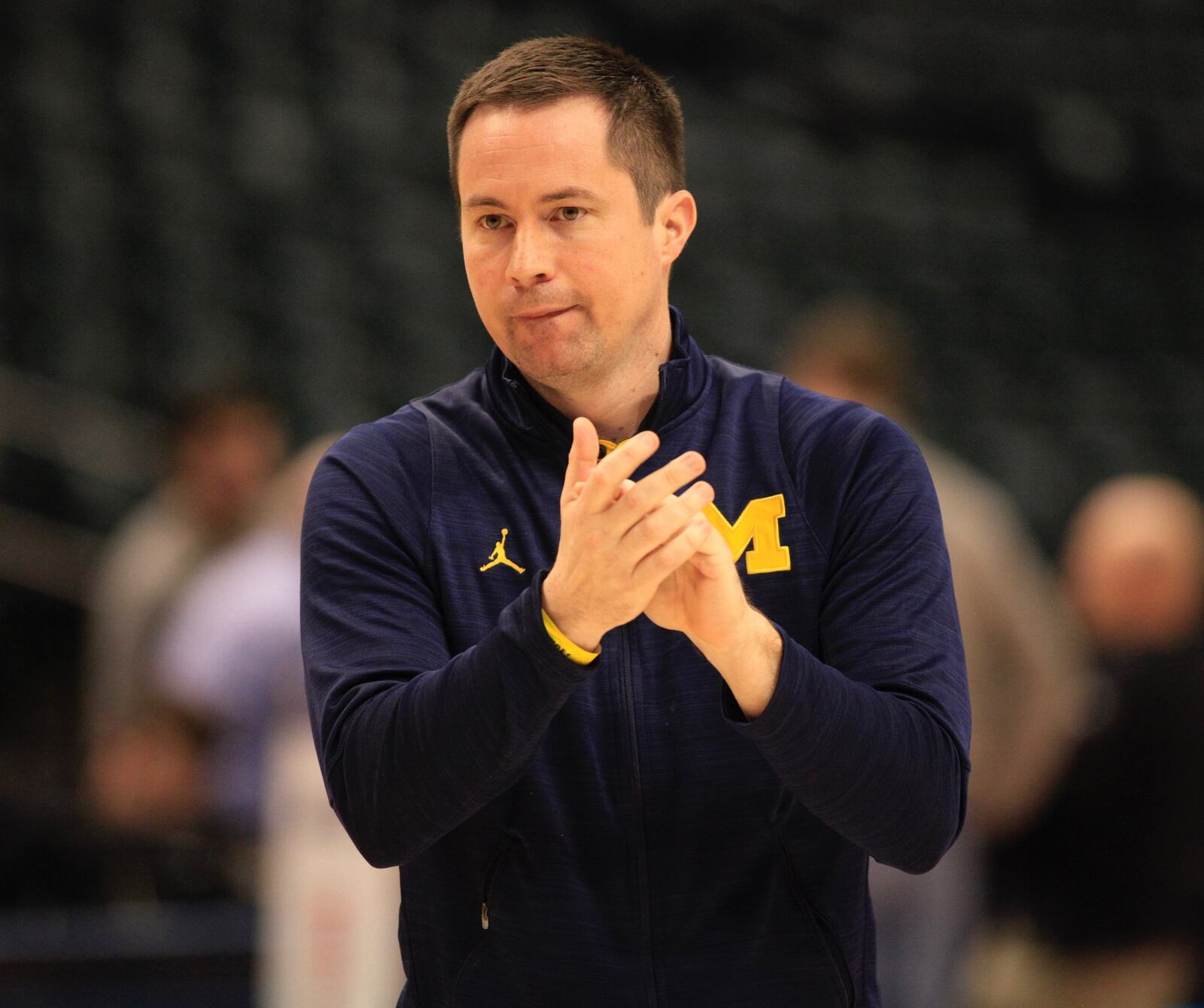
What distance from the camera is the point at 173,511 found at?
5.28m

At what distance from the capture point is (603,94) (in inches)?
71.1

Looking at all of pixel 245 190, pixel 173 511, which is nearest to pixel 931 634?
pixel 173 511

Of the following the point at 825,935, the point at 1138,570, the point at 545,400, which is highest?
the point at 1138,570

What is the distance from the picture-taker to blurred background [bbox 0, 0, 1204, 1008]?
4.02 metres

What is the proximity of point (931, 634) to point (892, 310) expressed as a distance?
30.3ft

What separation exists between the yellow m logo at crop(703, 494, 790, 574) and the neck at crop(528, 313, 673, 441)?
0.59 feet

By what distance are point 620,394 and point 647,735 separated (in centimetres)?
40

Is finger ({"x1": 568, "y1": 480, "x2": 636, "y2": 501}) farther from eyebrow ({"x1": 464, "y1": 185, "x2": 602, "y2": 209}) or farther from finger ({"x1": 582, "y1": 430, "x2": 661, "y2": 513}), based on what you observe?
eyebrow ({"x1": 464, "y1": 185, "x2": 602, "y2": 209})

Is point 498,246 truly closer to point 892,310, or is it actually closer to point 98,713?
point 98,713

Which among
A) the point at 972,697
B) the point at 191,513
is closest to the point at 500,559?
the point at 972,697

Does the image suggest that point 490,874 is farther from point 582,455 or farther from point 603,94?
point 603,94

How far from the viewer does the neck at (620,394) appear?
6.27ft

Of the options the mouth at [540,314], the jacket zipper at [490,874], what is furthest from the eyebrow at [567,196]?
the jacket zipper at [490,874]

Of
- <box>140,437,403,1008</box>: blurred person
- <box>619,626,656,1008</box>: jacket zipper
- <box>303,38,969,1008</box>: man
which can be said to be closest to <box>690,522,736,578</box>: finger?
<box>303,38,969,1008</box>: man
